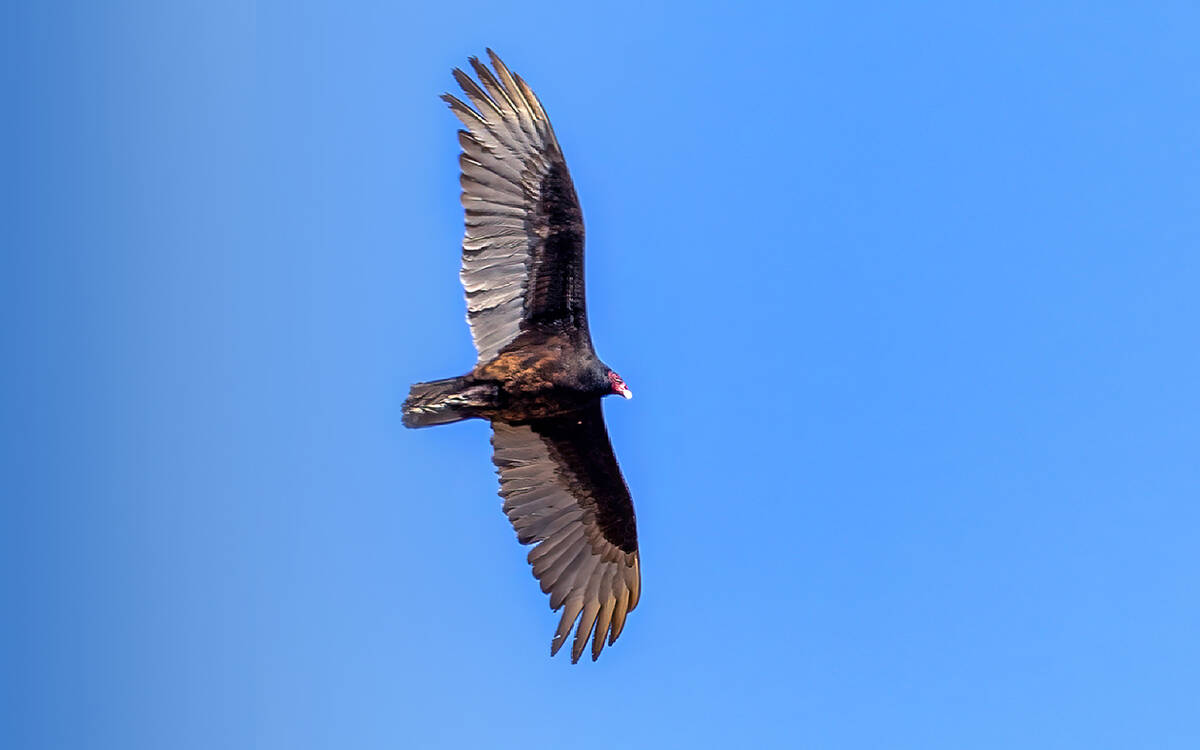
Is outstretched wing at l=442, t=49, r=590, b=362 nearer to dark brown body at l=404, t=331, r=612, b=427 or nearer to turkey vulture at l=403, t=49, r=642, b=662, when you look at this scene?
turkey vulture at l=403, t=49, r=642, b=662

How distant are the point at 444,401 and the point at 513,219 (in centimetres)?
176

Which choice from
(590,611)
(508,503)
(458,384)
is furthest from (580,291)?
(590,611)

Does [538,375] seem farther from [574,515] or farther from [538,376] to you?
[574,515]

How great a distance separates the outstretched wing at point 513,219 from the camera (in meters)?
12.3

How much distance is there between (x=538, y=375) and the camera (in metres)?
12.8

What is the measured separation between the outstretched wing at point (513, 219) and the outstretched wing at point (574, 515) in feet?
3.65

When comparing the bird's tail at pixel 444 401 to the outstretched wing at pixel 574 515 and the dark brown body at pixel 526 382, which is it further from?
the outstretched wing at pixel 574 515

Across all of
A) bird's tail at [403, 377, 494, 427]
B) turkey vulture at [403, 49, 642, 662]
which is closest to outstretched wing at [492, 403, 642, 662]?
turkey vulture at [403, 49, 642, 662]

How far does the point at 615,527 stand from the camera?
13789 millimetres

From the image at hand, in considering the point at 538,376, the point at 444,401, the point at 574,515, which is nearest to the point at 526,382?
the point at 538,376

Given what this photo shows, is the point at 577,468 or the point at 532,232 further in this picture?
the point at 577,468

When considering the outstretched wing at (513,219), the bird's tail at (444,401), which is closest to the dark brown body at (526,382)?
the bird's tail at (444,401)

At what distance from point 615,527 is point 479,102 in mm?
4410

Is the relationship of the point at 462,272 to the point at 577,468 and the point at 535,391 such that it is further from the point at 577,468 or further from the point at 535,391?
the point at 577,468
